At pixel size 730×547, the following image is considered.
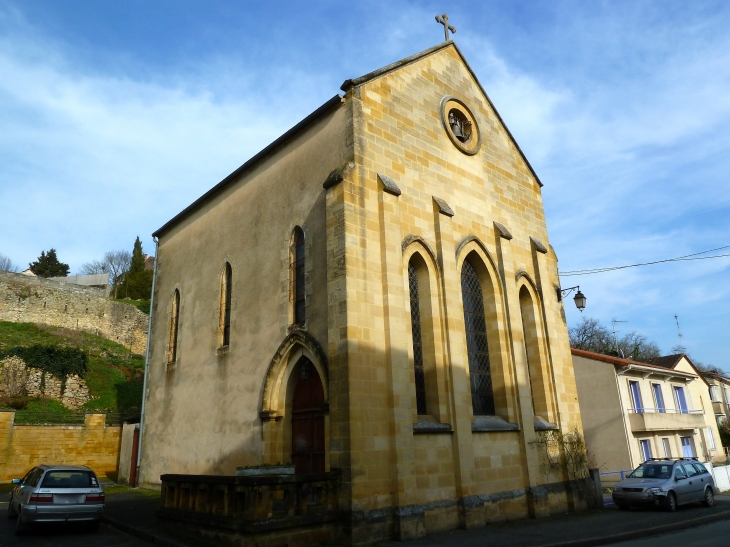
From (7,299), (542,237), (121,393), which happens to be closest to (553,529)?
(542,237)

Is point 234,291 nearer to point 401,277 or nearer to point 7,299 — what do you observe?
point 401,277

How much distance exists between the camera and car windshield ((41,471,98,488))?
10.4 m

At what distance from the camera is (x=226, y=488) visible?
8664mm

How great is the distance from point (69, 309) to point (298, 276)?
3284cm

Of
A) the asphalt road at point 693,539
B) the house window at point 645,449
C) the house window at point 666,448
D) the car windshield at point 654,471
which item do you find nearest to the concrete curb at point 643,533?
the asphalt road at point 693,539

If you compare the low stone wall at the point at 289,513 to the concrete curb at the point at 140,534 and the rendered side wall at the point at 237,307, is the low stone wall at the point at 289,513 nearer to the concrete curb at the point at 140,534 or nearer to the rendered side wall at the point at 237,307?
the concrete curb at the point at 140,534

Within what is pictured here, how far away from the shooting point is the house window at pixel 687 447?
25.8m

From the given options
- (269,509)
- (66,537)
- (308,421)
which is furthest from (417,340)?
(66,537)

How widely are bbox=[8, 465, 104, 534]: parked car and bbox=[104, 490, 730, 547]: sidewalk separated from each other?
2.65 ft

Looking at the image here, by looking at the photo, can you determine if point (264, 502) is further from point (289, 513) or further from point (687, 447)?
point (687, 447)

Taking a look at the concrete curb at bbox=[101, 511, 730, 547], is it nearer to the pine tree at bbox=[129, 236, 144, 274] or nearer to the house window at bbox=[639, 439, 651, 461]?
the house window at bbox=[639, 439, 651, 461]

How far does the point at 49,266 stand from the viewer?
58406 millimetres

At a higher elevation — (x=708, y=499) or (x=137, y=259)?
(x=137, y=259)

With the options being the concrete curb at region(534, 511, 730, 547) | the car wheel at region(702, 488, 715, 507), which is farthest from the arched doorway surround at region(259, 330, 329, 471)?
the car wheel at region(702, 488, 715, 507)
